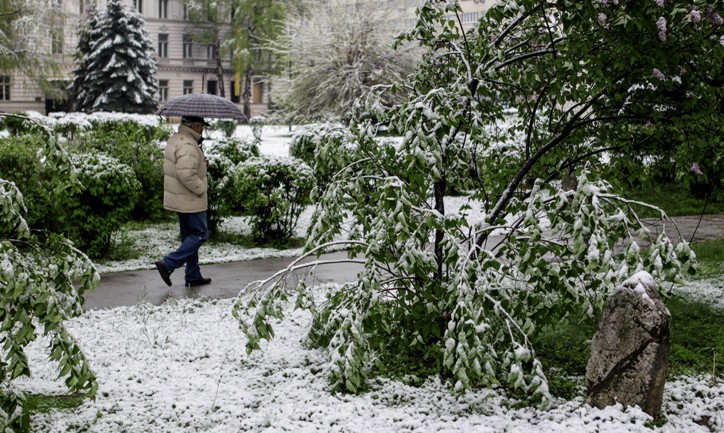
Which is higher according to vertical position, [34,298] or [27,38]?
[27,38]

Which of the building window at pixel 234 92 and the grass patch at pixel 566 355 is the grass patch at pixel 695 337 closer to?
the grass patch at pixel 566 355

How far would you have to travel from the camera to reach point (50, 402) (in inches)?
179

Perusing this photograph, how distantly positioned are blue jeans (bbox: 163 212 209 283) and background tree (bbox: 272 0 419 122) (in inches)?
926

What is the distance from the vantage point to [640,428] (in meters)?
4.00

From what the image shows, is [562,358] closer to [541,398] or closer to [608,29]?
[541,398]

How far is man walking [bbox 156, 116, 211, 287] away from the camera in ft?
24.9

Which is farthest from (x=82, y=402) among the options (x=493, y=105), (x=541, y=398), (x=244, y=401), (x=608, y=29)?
(x=608, y=29)

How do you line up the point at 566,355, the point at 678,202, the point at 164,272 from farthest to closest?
1. the point at 678,202
2. the point at 164,272
3. the point at 566,355

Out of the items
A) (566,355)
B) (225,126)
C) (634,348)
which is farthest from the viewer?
(225,126)

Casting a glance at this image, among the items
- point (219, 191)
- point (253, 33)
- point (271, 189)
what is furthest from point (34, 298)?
point (253, 33)

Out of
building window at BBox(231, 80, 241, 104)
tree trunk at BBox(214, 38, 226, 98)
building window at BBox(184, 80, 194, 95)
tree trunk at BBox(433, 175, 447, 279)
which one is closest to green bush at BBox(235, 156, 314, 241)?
tree trunk at BBox(433, 175, 447, 279)

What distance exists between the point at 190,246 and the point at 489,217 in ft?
12.2

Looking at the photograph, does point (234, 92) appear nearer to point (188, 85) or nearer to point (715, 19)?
point (188, 85)

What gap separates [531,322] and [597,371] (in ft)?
1.60
